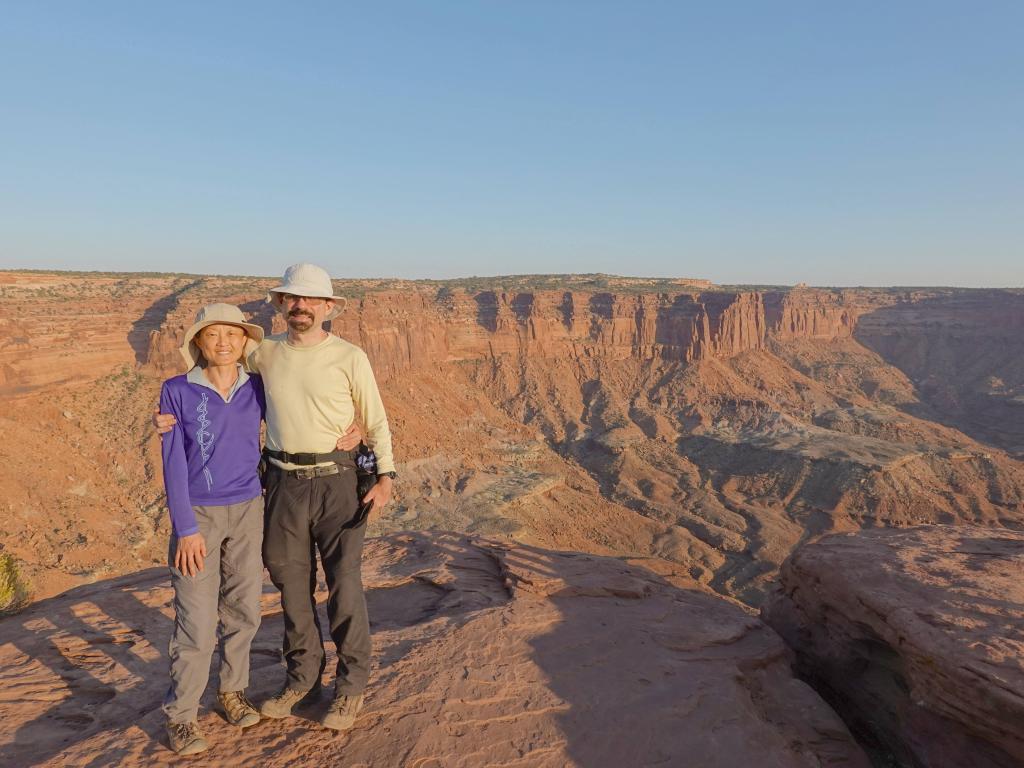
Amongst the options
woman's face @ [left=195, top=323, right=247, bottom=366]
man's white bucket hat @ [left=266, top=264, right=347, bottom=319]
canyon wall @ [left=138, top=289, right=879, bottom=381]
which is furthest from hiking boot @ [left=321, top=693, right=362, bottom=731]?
canyon wall @ [left=138, top=289, right=879, bottom=381]

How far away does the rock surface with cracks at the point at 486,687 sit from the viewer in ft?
11.3

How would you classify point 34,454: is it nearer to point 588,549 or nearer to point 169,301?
point 169,301

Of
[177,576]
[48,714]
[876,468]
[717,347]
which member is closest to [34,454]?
[48,714]

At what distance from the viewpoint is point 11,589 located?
7.27 metres

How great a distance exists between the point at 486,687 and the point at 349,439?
2.29 meters

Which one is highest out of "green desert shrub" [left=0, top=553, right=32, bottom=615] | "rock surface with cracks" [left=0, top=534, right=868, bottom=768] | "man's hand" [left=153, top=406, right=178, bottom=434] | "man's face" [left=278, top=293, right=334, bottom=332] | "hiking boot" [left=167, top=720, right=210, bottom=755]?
"man's face" [left=278, top=293, right=334, bottom=332]

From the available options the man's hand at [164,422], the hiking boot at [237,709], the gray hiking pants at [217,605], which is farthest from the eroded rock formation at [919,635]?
the man's hand at [164,422]

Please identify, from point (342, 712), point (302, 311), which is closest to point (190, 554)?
point (342, 712)

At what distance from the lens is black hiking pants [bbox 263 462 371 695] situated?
3.65 meters

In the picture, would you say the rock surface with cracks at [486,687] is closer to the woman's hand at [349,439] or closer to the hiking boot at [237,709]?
the hiking boot at [237,709]

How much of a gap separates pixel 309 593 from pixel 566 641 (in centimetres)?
264

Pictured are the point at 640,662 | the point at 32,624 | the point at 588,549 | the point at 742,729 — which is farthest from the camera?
the point at 588,549

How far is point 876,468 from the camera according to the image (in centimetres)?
3297

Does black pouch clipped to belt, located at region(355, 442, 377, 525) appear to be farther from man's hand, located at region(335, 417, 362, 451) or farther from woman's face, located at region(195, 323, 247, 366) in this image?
woman's face, located at region(195, 323, 247, 366)
